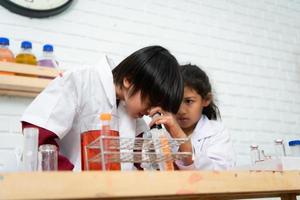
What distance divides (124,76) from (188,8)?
114cm

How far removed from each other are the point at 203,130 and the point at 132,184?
0.89 m

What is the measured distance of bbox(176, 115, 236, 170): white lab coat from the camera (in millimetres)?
1272

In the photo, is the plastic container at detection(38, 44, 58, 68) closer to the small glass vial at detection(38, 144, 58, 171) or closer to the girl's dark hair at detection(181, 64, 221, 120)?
the girl's dark hair at detection(181, 64, 221, 120)

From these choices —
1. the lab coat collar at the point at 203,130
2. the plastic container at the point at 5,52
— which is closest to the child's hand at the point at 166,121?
the lab coat collar at the point at 203,130

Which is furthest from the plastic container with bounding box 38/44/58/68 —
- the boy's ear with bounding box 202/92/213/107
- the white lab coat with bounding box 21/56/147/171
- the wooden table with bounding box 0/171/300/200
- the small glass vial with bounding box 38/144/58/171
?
the wooden table with bounding box 0/171/300/200

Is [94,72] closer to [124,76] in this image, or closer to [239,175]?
[124,76]

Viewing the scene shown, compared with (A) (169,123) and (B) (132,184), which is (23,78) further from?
(B) (132,184)

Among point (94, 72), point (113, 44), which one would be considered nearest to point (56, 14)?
point (113, 44)

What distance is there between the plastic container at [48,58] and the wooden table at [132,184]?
1062mm

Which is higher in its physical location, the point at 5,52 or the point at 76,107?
the point at 5,52

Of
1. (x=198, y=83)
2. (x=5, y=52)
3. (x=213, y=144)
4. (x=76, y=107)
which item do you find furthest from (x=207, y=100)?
(x=5, y=52)

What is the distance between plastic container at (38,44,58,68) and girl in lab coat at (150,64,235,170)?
1.80 feet

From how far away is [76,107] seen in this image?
1.02 metres

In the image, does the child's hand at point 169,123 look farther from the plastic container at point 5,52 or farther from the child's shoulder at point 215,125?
the plastic container at point 5,52
